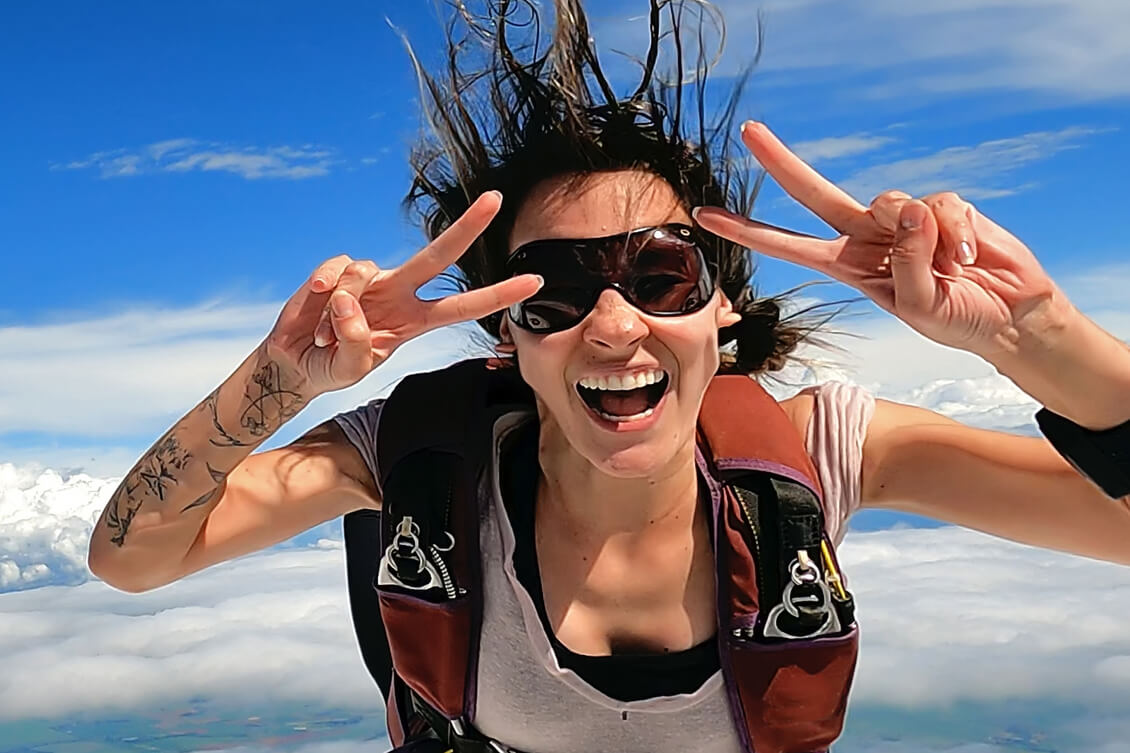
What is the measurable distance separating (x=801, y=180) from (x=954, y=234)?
0.32 m

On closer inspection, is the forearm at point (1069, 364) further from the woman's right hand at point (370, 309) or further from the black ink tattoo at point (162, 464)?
A: the black ink tattoo at point (162, 464)

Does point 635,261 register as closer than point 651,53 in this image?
Yes

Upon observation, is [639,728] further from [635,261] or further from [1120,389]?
[1120,389]

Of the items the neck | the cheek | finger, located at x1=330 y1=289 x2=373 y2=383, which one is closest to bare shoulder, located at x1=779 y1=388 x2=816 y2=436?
the neck

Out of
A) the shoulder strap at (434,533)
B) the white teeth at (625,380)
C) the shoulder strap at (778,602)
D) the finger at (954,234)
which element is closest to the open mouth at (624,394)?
the white teeth at (625,380)

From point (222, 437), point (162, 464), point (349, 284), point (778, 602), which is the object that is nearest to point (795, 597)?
point (778, 602)

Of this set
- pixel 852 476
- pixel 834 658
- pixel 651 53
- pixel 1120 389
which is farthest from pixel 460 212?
pixel 1120 389

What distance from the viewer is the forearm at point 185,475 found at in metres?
2.65

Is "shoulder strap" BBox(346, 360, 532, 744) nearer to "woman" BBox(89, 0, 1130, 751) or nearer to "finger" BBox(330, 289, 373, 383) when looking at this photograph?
"woman" BBox(89, 0, 1130, 751)

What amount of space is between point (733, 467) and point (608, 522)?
1.22ft

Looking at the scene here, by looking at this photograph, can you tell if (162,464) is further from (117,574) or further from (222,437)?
(117,574)

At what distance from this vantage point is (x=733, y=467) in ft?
9.34

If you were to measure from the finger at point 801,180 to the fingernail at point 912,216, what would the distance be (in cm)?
18

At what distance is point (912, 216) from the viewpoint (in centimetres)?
218
